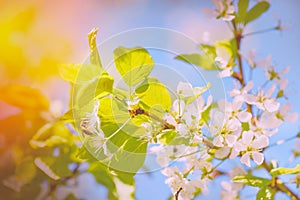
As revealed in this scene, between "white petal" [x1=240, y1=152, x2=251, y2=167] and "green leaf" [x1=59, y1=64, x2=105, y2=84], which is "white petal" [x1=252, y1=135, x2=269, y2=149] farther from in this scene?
"green leaf" [x1=59, y1=64, x2=105, y2=84]

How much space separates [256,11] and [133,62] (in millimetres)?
255

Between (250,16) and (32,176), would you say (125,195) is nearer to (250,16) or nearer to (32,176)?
(32,176)

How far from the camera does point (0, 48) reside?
0.54 meters

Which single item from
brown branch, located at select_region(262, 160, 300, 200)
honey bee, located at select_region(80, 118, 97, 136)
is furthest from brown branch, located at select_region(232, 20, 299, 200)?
honey bee, located at select_region(80, 118, 97, 136)

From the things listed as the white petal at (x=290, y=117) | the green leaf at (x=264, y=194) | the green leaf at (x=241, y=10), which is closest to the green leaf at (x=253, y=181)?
the green leaf at (x=264, y=194)

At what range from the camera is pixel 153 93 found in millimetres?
455

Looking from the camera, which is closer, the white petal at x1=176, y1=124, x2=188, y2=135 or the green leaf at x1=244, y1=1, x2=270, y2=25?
the white petal at x1=176, y1=124, x2=188, y2=135

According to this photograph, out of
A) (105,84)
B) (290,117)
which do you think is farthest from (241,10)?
(105,84)

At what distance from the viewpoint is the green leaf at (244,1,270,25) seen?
23.8 inches

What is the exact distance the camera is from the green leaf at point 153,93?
17.3 inches

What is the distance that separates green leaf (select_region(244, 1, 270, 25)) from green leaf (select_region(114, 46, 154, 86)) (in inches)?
8.7

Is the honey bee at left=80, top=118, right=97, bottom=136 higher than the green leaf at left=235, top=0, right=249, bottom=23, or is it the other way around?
the green leaf at left=235, top=0, right=249, bottom=23

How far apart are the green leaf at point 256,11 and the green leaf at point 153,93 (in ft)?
0.66

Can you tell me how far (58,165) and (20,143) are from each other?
0.21 feet
